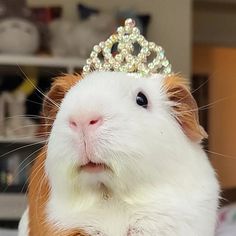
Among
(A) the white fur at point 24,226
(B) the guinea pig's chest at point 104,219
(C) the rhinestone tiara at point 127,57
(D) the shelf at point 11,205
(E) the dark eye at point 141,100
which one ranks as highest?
(C) the rhinestone tiara at point 127,57

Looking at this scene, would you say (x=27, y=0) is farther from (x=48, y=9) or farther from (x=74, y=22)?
(x=74, y=22)

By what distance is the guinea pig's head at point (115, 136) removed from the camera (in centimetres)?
64

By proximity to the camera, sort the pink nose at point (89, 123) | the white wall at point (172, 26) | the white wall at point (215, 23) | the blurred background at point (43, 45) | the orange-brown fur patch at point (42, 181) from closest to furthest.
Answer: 1. the pink nose at point (89, 123)
2. the orange-brown fur patch at point (42, 181)
3. the blurred background at point (43, 45)
4. the white wall at point (172, 26)
5. the white wall at point (215, 23)

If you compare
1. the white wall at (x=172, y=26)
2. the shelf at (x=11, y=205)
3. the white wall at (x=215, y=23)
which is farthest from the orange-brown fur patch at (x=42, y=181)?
the white wall at (x=215, y=23)

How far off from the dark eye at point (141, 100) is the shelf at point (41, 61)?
1.57 meters

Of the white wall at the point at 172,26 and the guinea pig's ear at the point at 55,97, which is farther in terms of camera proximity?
the white wall at the point at 172,26

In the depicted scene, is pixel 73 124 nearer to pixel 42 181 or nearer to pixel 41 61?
pixel 42 181

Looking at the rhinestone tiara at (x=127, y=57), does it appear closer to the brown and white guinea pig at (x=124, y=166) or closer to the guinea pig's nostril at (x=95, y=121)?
the brown and white guinea pig at (x=124, y=166)

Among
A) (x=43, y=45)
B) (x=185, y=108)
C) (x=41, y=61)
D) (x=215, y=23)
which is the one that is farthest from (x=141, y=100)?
(x=215, y=23)

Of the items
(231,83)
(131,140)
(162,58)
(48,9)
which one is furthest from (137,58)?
(231,83)

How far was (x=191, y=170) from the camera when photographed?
71 centimetres

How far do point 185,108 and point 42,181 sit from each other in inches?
8.5

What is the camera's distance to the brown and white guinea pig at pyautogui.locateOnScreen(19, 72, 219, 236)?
2.11 ft

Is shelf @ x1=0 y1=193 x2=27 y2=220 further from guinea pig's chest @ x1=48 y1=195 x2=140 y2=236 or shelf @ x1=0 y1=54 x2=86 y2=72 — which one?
guinea pig's chest @ x1=48 y1=195 x2=140 y2=236
